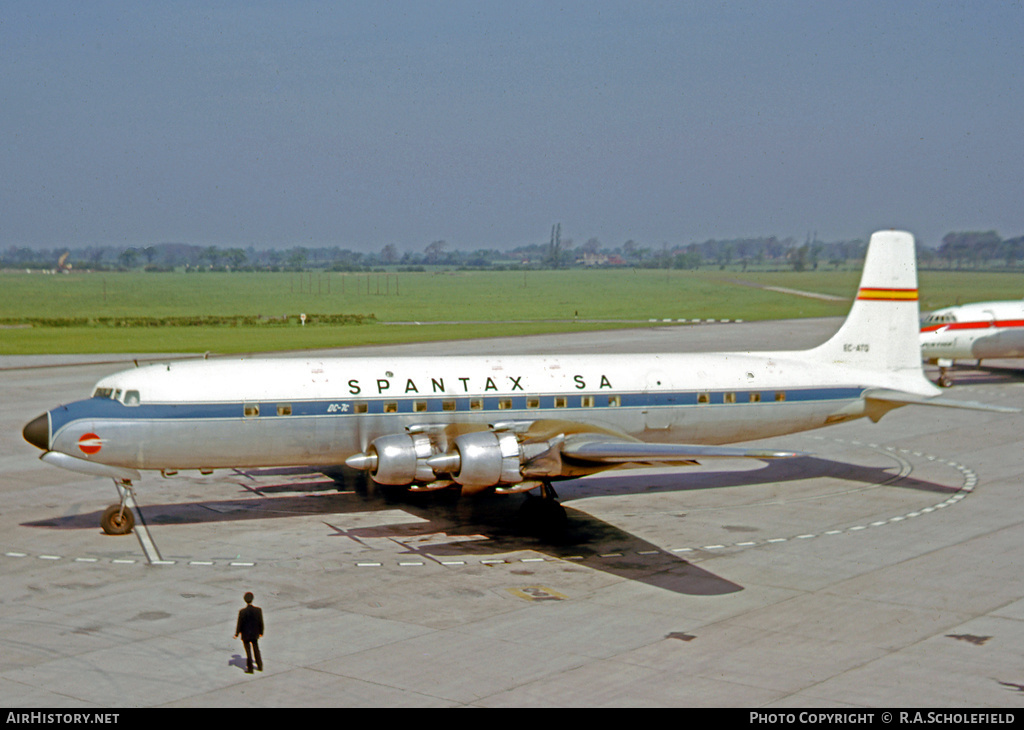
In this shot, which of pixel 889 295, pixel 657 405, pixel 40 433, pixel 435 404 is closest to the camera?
pixel 40 433

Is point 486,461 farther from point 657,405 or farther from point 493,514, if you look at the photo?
point 657,405

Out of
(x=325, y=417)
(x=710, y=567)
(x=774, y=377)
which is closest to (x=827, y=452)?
(x=774, y=377)

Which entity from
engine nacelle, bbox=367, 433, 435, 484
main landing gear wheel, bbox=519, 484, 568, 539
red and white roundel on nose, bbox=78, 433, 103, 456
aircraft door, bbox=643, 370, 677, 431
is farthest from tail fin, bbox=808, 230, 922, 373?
red and white roundel on nose, bbox=78, 433, 103, 456

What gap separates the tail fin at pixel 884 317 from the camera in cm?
3139

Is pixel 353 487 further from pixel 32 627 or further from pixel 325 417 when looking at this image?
pixel 32 627

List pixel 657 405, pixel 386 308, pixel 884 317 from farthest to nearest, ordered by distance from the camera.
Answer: pixel 386 308 < pixel 884 317 < pixel 657 405

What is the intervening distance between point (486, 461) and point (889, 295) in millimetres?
16285

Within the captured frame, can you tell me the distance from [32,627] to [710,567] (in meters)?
13.6

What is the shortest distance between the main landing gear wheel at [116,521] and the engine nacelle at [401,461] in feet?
20.5

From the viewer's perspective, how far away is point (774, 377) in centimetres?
2975

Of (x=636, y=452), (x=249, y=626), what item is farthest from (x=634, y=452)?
(x=249, y=626)

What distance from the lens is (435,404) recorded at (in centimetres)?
2625

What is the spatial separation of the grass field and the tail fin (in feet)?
152

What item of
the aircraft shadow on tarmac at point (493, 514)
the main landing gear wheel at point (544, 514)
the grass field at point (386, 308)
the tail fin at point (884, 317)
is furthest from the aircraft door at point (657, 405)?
the grass field at point (386, 308)
